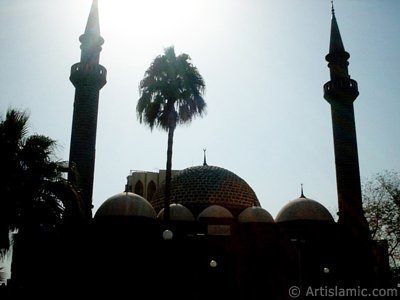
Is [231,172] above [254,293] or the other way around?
above

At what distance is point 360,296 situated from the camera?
23.8 metres

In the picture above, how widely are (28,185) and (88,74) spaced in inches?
715

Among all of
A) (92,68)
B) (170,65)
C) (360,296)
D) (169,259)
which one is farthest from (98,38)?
(360,296)

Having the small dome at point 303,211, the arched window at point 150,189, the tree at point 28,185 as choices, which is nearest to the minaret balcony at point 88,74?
the small dome at point 303,211

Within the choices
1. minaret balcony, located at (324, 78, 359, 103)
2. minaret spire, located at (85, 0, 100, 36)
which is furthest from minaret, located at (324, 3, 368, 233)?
minaret spire, located at (85, 0, 100, 36)

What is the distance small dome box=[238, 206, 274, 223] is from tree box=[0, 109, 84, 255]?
14.8 meters

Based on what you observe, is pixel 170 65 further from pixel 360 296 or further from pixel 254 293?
pixel 360 296

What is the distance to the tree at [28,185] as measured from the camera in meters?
10.1

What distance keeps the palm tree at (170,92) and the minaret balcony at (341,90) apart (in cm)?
1277

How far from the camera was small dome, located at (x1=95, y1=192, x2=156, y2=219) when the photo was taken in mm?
23344

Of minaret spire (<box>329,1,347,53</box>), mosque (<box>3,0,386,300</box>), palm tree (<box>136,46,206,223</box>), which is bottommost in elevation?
mosque (<box>3,0,386,300</box>)

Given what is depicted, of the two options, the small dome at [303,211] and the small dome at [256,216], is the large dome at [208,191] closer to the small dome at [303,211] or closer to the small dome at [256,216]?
the small dome at [256,216]

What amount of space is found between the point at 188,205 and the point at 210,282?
9.37 m

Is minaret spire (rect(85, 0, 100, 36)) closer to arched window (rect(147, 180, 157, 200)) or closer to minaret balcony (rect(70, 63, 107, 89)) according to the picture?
minaret balcony (rect(70, 63, 107, 89))
